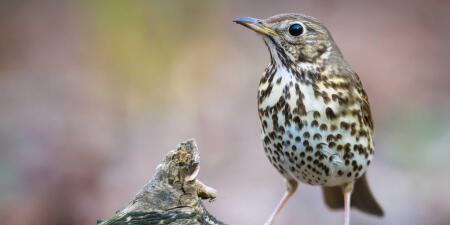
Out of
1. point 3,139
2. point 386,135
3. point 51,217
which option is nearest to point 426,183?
point 386,135

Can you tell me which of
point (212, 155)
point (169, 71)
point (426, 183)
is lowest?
point (426, 183)

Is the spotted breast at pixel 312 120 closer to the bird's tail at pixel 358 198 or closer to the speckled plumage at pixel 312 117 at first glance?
the speckled plumage at pixel 312 117

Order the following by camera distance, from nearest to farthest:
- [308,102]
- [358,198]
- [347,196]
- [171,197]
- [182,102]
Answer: [171,197]
[308,102]
[347,196]
[358,198]
[182,102]

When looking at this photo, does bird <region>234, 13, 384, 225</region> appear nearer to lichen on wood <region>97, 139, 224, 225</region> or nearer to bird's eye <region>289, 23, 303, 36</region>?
bird's eye <region>289, 23, 303, 36</region>

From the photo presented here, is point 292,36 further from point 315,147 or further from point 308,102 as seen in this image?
point 315,147

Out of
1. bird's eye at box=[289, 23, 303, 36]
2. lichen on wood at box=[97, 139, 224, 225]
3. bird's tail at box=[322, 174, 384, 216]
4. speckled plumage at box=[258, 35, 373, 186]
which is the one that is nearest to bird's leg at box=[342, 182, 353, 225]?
bird's tail at box=[322, 174, 384, 216]

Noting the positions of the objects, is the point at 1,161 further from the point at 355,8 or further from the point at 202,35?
the point at 355,8

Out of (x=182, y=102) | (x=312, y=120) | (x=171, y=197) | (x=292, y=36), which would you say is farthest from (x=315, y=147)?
(x=182, y=102)
